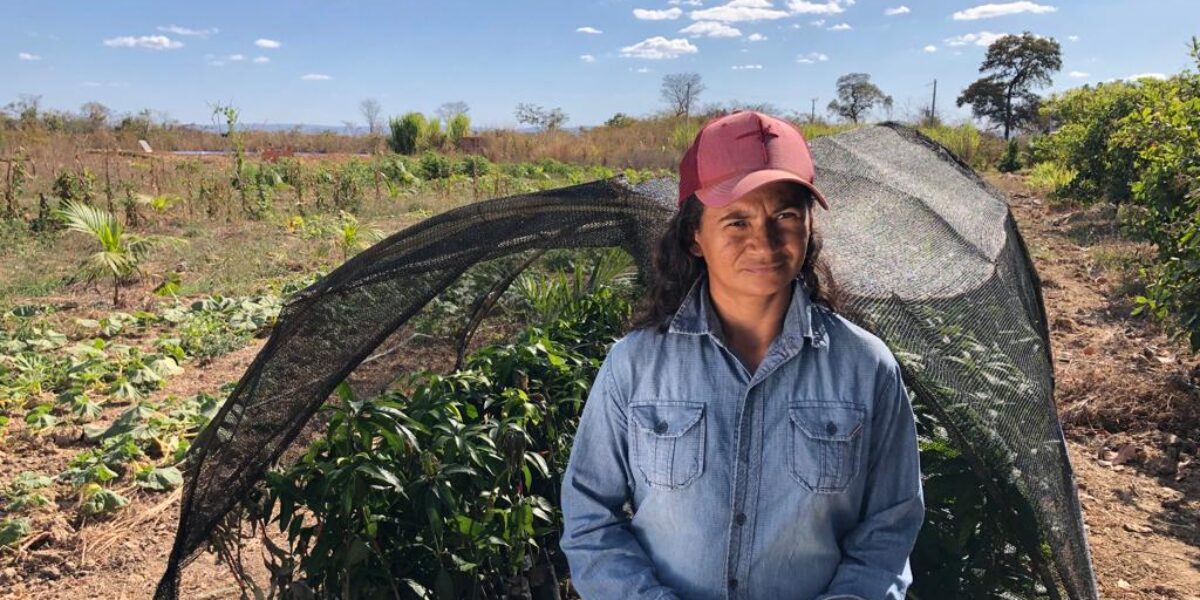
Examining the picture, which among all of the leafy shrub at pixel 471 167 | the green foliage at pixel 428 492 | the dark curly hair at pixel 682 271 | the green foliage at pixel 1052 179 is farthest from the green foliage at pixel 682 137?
the dark curly hair at pixel 682 271

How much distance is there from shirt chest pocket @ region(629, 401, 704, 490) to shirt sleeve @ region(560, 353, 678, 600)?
0.05m

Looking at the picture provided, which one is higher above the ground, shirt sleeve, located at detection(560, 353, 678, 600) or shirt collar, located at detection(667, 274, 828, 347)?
shirt collar, located at detection(667, 274, 828, 347)

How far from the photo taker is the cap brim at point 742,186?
136 cm

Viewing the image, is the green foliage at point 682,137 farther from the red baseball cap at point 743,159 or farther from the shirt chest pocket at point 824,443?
the shirt chest pocket at point 824,443

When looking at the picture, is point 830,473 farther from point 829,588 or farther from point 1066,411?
point 1066,411

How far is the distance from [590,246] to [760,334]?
1.18 m

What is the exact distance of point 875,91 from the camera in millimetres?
50062

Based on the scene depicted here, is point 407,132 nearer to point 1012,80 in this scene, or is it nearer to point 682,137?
point 682,137

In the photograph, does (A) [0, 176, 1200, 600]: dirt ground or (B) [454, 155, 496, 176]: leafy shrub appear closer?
(A) [0, 176, 1200, 600]: dirt ground

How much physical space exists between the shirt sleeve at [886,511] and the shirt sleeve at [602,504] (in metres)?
0.31

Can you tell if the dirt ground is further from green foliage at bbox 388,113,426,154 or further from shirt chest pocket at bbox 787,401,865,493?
green foliage at bbox 388,113,426,154

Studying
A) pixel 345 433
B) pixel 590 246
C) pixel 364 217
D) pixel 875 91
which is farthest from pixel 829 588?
pixel 875 91

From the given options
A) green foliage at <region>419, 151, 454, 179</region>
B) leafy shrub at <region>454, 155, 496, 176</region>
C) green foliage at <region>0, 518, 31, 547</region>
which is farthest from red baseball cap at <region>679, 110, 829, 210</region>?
green foliage at <region>419, 151, 454, 179</region>

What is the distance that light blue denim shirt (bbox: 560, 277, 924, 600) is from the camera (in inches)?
53.3
